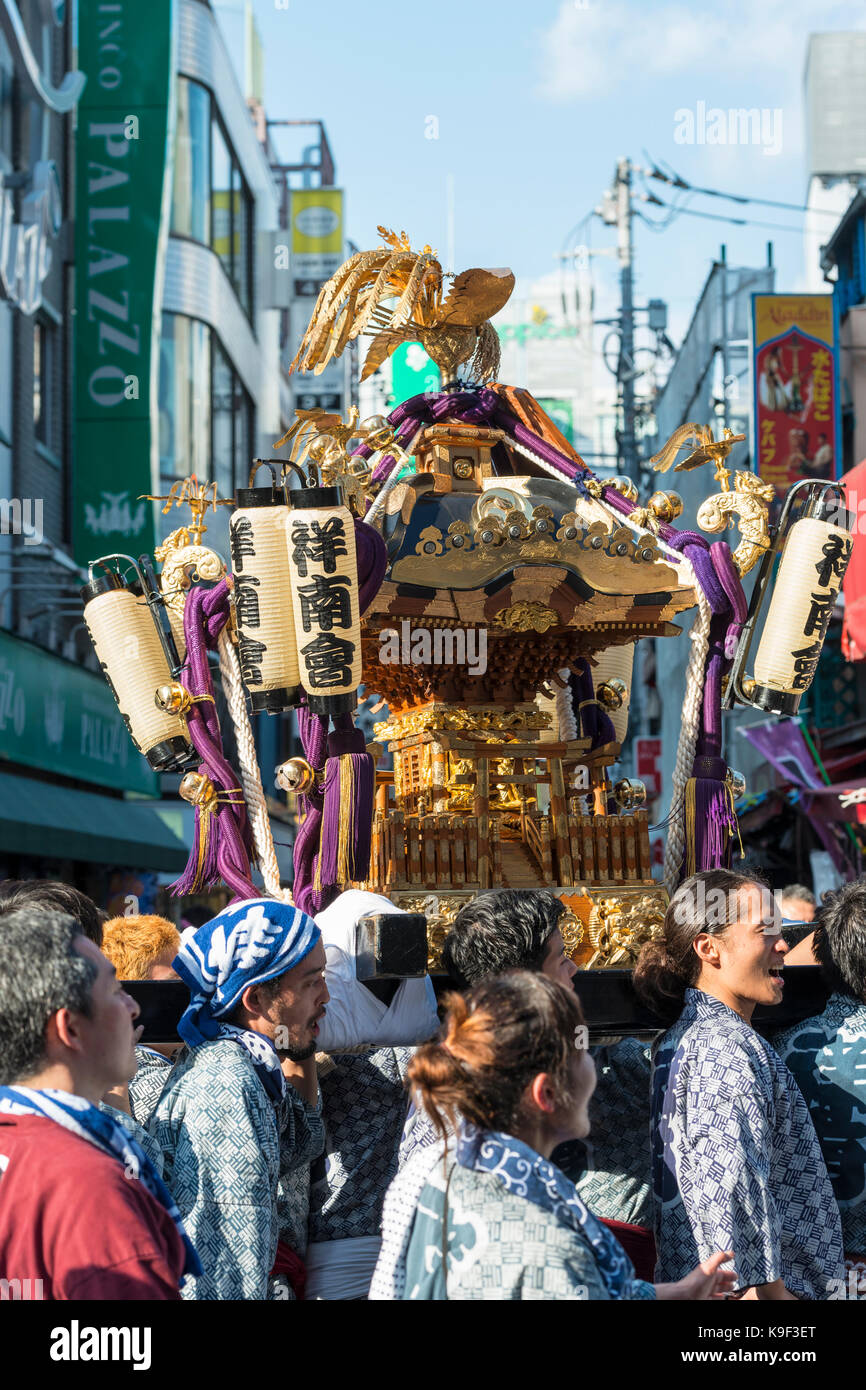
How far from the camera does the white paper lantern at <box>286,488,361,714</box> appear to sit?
195 inches

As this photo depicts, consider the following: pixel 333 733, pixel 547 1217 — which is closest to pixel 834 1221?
pixel 547 1217

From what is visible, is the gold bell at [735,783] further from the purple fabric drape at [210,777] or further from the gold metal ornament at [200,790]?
the gold metal ornament at [200,790]

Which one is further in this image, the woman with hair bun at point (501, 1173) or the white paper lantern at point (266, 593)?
the white paper lantern at point (266, 593)

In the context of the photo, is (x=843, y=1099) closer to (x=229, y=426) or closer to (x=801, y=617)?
(x=801, y=617)

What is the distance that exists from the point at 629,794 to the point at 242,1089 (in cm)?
372

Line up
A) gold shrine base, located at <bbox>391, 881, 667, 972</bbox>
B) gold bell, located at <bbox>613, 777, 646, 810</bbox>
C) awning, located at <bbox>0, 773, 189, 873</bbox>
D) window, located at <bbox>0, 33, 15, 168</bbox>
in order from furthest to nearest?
window, located at <bbox>0, 33, 15, 168</bbox> < awning, located at <bbox>0, 773, 189, 873</bbox> < gold bell, located at <bbox>613, 777, 646, 810</bbox> < gold shrine base, located at <bbox>391, 881, 667, 972</bbox>

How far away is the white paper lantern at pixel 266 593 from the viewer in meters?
5.07

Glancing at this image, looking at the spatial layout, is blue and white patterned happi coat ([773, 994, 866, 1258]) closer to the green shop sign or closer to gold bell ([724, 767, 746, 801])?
gold bell ([724, 767, 746, 801])

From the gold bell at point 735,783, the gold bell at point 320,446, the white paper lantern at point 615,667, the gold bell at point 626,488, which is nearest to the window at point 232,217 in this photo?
the white paper lantern at point 615,667

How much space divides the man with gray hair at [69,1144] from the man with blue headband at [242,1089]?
1.67 ft

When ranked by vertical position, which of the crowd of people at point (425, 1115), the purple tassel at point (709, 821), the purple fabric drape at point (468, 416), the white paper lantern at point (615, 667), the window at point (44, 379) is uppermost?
the window at point (44, 379)

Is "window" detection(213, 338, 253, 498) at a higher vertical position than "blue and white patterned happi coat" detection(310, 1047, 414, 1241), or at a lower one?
higher

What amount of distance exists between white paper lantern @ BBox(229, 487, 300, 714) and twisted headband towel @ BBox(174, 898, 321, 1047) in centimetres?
184

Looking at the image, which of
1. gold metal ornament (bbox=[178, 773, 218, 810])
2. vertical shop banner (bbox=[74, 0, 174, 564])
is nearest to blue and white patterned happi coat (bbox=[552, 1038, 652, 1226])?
gold metal ornament (bbox=[178, 773, 218, 810])
